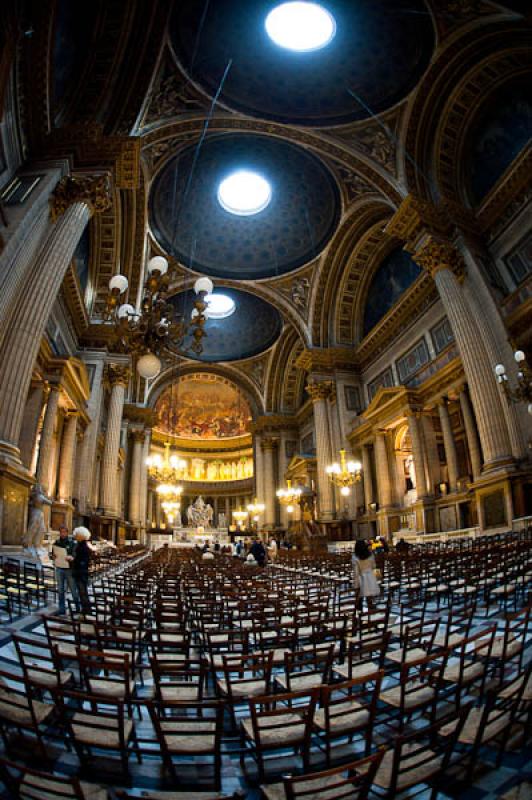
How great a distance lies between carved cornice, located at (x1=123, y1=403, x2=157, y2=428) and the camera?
97.3ft

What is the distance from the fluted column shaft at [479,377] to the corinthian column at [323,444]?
11.2 m

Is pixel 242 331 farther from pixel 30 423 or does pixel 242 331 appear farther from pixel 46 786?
pixel 46 786

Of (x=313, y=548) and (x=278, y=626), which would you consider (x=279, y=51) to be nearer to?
(x=278, y=626)

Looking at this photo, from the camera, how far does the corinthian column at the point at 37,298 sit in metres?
8.55

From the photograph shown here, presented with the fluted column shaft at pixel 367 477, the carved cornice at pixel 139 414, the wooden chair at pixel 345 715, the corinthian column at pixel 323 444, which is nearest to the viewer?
the wooden chair at pixel 345 715

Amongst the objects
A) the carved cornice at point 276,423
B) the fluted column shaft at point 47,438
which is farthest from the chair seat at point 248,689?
the carved cornice at point 276,423

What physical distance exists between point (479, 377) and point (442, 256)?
4.42m

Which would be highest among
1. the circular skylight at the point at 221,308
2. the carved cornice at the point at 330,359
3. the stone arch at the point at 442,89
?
the circular skylight at the point at 221,308

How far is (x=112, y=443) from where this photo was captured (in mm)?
19844

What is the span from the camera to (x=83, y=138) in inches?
433

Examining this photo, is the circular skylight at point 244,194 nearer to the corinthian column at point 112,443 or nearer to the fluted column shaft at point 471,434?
the corinthian column at point 112,443

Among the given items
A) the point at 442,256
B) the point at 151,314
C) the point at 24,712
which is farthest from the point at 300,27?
the point at 24,712

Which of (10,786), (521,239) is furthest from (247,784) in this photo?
(521,239)

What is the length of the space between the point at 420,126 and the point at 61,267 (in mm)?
13422
